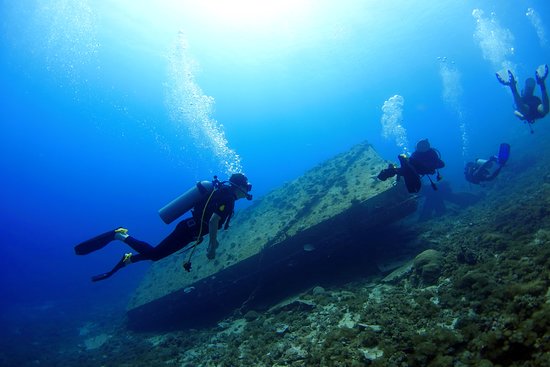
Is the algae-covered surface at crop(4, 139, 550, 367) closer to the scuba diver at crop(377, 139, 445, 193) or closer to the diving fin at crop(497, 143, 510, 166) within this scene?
the diving fin at crop(497, 143, 510, 166)

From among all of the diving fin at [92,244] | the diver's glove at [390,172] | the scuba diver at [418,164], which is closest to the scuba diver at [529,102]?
the scuba diver at [418,164]

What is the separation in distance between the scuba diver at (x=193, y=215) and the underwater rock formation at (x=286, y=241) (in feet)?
11.4

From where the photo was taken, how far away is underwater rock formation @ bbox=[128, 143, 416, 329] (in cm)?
1107

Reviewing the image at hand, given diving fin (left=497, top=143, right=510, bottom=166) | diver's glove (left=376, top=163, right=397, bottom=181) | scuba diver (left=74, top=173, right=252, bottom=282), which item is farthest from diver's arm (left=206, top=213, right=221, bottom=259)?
diving fin (left=497, top=143, right=510, bottom=166)

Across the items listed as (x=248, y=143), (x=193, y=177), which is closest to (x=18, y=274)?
(x=193, y=177)

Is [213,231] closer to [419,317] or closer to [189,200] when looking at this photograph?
[189,200]

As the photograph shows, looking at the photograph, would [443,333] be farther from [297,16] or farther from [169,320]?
[297,16]

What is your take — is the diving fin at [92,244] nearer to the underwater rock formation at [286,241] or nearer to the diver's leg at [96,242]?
the diver's leg at [96,242]

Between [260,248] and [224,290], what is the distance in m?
2.32

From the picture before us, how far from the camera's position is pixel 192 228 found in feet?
22.3

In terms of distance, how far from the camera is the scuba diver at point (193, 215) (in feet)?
21.6

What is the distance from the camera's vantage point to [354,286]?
945cm

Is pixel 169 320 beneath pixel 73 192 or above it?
beneath

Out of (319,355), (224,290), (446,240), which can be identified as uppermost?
(224,290)
